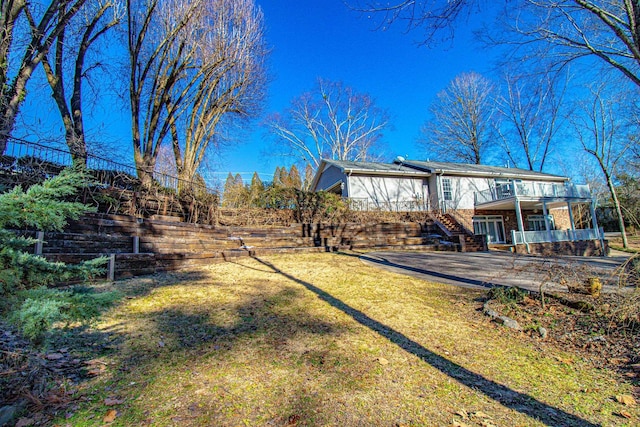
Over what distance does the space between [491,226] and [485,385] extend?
21.2m

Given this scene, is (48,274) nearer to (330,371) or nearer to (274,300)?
(330,371)

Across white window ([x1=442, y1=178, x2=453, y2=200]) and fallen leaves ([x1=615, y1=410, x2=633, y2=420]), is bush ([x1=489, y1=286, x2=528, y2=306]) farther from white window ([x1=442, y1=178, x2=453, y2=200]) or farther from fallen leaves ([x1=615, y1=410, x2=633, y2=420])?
white window ([x1=442, y1=178, x2=453, y2=200])

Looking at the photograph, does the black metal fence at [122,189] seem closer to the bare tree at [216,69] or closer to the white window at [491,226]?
the bare tree at [216,69]

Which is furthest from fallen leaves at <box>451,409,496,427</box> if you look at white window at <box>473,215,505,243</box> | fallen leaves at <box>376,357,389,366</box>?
white window at <box>473,215,505,243</box>

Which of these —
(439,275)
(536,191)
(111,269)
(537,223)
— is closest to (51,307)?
(111,269)

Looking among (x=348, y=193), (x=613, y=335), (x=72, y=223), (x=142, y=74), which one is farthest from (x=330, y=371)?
(x=348, y=193)

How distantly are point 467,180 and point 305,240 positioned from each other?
15.2 meters

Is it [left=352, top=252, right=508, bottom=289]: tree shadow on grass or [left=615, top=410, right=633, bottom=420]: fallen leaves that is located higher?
[left=352, top=252, right=508, bottom=289]: tree shadow on grass

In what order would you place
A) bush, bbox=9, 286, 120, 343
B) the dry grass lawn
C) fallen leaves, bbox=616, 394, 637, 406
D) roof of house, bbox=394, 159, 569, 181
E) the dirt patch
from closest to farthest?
bush, bbox=9, 286, 120, 343
the dry grass lawn
fallen leaves, bbox=616, 394, 637, 406
the dirt patch
roof of house, bbox=394, 159, 569, 181

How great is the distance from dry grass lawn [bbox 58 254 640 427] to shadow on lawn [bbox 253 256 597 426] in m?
0.01

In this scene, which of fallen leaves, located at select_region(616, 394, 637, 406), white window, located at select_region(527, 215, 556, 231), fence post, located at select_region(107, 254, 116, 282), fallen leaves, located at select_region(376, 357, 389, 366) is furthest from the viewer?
white window, located at select_region(527, 215, 556, 231)

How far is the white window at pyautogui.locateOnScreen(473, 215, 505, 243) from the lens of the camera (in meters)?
20.3

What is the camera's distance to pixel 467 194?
67.2 ft

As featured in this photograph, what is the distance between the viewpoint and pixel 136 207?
8023 millimetres
